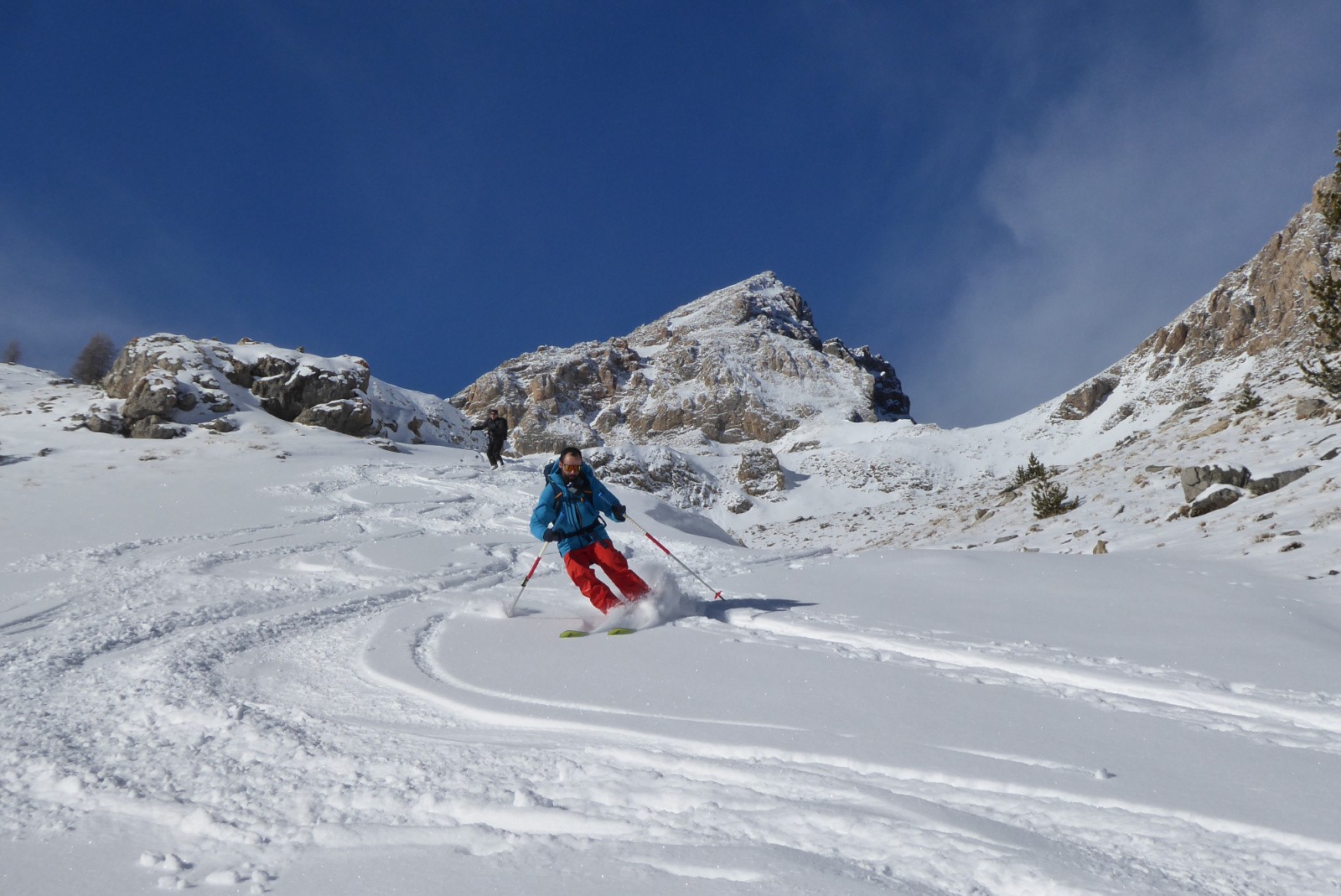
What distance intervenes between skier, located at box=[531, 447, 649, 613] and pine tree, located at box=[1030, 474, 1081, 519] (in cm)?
1064

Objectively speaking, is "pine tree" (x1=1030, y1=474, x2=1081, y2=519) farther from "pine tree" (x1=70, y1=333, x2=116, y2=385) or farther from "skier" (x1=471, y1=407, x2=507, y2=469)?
"pine tree" (x1=70, y1=333, x2=116, y2=385)

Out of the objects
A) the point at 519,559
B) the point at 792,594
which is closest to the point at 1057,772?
the point at 792,594

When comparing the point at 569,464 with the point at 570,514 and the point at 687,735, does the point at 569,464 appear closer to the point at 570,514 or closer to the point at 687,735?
the point at 570,514

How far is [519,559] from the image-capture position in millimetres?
9938

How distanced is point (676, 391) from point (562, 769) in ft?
335

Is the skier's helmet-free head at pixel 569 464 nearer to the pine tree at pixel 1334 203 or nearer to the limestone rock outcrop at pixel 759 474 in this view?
the pine tree at pixel 1334 203

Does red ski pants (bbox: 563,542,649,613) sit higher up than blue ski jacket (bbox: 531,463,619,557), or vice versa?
blue ski jacket (bbox: 531,463,619,557)

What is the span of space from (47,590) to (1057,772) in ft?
27.5

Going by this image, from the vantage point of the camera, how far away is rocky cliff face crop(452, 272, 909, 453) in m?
96.6

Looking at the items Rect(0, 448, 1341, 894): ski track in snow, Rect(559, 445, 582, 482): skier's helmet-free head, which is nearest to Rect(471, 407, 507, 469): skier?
Rect(559, 445, 582, 482): skier's helmet-free head

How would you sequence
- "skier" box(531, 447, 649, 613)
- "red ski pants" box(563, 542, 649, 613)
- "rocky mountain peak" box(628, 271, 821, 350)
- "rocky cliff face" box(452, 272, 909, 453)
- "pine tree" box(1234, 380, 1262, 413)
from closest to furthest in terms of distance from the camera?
"red ski pants" box(563, 542, 649, 613)
"skier" box(531, 447, 649, 613)
"pine tree" box(1234, 380, 1262, 413)
"rocky cliff face" box(452, 272, 909, 453)
"rocky mountain peak" box(628, 271, 821, 350)

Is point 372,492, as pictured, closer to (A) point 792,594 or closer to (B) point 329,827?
(A) point 792,594

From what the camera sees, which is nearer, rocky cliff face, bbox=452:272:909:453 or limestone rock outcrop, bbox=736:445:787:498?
limestone rock outcrop, bbox=736:445:787:498

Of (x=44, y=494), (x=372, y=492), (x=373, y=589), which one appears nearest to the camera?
(x=373, y=589)
